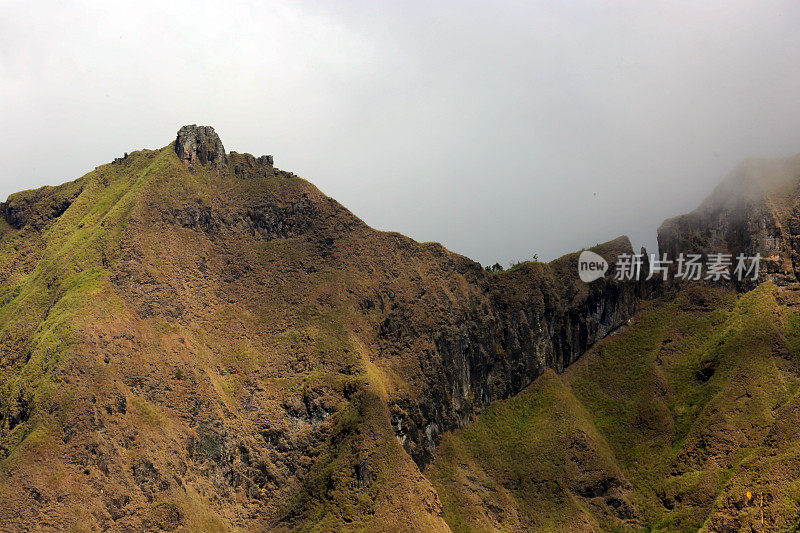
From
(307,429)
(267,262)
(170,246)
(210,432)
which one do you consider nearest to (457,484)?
(307,429)

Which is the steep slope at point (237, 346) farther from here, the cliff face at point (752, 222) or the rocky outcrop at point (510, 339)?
the cliff face at point (752, 222)

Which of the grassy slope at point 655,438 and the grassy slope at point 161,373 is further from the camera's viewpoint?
the grassy slope at point 655,438

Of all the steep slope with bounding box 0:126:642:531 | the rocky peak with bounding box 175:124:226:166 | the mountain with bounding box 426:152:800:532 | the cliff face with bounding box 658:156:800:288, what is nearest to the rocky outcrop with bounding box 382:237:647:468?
the steep slope with bounding box 0:126:642:531

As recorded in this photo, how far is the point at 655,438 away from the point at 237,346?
63718mm

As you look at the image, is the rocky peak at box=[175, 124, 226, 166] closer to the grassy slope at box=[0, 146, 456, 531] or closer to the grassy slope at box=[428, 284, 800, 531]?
the grassy slope at box=[0, 146, 456, 531]

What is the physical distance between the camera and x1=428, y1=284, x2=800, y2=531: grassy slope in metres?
101

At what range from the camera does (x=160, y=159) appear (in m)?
121

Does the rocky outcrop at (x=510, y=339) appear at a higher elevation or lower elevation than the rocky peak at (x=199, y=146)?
lower

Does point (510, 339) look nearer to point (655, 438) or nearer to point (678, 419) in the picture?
point (655, 438)

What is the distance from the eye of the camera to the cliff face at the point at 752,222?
136m

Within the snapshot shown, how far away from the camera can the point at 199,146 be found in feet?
409

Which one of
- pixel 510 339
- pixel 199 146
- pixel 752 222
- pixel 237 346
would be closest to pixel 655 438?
pixel 510 339

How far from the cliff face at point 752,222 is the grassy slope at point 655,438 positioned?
25.6 ft

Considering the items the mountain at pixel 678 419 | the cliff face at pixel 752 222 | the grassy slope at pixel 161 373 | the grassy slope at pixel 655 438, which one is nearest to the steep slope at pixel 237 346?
the grassy slope at pixel 161 373
